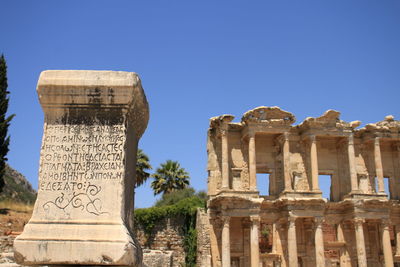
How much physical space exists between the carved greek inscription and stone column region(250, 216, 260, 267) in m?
21.0

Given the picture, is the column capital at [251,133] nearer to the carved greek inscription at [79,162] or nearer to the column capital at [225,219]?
the column capital at [225,219]

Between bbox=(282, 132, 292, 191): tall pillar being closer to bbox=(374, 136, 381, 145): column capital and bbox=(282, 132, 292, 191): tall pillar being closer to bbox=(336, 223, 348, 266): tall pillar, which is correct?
bbox=(336, 223, 348, 266): tall pillar

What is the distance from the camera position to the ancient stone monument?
370 centimetres

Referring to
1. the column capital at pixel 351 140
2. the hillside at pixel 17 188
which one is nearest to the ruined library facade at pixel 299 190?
the column capital at pixel 351 140

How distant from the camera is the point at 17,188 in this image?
47.9 m

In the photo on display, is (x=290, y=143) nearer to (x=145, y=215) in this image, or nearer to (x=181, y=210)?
(x=181, y=210)

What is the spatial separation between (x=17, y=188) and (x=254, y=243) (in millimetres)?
33114

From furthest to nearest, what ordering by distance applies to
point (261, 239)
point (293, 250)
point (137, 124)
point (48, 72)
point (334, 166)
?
point (261, 239) → point (334, 166) → point (293, 250) → point (137, 124) → point (48, 72)

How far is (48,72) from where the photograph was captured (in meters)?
4.15

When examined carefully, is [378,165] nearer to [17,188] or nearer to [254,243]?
[254,243]

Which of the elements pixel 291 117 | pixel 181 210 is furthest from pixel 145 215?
pixel 291 117

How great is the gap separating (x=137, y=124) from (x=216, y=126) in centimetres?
2262

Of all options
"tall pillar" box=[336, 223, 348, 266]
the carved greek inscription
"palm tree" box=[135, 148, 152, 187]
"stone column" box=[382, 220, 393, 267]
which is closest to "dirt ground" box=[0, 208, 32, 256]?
"palm tree" box=[135, 148, 152, 187]

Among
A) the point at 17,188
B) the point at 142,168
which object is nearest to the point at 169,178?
the point at 142,168
